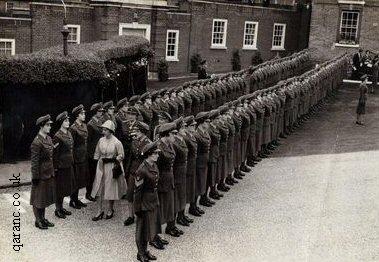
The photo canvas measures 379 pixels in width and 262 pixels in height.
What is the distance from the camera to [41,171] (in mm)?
9492

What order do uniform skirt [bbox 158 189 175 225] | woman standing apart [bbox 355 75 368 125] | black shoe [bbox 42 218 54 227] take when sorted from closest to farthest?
uniform skirt [bbox 158 189 175 225], black shoe [bbox 42 218 54 227], woman standing apart [bbox 355 75 368 125]

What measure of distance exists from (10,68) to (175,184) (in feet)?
18.6

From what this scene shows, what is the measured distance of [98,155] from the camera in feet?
33.1

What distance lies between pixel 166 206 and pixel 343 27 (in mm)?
25754

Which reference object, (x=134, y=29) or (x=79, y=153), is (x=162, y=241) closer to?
(x=79, y=153)

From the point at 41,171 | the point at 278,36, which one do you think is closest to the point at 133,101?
the point at 41,171

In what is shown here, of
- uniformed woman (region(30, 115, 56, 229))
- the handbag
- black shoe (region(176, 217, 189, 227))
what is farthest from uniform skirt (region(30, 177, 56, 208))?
black shoe (region(176, 217, 189, 227))

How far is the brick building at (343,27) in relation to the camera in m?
31.4

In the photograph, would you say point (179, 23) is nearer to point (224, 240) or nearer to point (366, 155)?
point (366, 155)

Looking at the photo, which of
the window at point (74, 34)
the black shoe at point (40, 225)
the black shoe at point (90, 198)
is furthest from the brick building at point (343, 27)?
the black shoe at point (40, 225)

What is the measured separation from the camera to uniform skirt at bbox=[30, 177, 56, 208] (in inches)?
373

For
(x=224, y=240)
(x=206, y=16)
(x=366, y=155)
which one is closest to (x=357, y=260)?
(x=224, y=240)

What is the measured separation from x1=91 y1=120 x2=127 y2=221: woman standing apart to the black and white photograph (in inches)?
1.0

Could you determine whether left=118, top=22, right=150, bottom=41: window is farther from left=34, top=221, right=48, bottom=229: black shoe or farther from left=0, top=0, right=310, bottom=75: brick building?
left=34, top=221, right=48, bottom=229: black shoe
